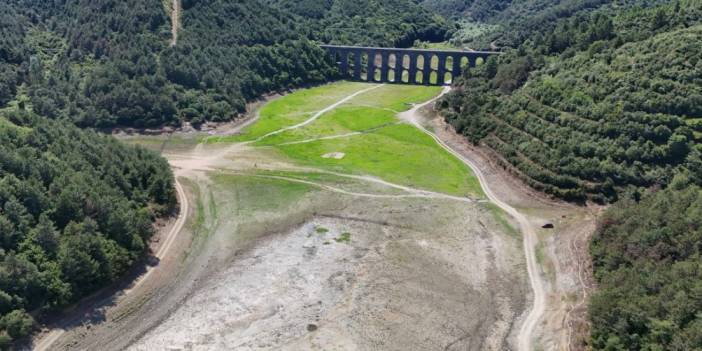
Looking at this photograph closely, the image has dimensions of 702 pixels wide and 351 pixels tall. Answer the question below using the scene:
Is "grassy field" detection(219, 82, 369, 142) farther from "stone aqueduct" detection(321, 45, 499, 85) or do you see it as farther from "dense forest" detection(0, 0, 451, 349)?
"stone aqueduct" detection(321, 45, 499, 85)

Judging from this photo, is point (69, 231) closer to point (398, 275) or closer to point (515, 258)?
point (398, 275)

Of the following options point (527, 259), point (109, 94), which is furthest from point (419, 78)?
point (527, 259)

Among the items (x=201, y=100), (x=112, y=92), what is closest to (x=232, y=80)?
(x=201, y=100)

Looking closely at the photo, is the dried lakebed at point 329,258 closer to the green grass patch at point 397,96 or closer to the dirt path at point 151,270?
the dirt path at point 151,270

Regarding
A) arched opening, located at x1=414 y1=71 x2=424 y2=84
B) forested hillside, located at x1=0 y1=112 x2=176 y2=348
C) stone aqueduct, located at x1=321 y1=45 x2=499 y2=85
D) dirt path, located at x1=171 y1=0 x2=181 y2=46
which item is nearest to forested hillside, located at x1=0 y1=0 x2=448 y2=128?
dirt path, located at x1=171 y1=0 x2=181 y2=46

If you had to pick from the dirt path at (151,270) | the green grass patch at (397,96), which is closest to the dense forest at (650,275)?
the dirt path at (151,270)

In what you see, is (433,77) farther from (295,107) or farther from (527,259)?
(527,259)
